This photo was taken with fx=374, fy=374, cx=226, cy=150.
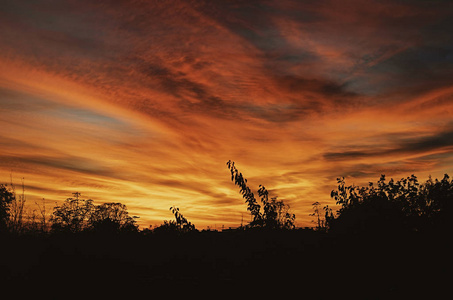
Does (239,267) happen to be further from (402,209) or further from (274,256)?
(402,209)

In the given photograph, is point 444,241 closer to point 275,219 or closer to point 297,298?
point 297,298

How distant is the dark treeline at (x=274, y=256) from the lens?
8.70 meters

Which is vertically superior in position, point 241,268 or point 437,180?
point 437,180

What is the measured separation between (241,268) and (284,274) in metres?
1.24

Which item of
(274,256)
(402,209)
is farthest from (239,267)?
(402,209)

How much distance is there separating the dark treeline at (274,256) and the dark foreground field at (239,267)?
25 millimetres

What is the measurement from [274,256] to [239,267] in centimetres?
99

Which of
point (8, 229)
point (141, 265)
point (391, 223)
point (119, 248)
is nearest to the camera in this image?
point (391, 223)

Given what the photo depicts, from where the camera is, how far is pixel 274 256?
9.95 metres

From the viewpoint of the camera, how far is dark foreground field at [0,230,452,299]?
8562 mm

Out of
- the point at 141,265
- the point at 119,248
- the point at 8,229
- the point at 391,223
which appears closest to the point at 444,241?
the point at 391,223

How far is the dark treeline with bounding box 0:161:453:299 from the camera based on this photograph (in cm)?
870

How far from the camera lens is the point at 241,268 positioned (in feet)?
32.7

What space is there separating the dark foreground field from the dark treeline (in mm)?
25
